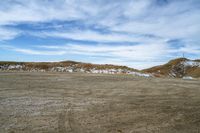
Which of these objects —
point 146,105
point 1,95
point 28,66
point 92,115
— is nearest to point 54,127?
point 92,115

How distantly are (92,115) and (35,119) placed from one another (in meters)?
2.29

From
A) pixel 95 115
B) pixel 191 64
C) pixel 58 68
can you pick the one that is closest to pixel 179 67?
pixel 191 64

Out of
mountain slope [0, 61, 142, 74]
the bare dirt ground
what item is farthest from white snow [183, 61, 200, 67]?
the bare dirt ground

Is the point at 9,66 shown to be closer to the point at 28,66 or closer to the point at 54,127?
the point at 28,66

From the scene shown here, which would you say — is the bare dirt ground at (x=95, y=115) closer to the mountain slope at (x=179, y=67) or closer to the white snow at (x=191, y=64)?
the mountain slope at (x=179, y=67)

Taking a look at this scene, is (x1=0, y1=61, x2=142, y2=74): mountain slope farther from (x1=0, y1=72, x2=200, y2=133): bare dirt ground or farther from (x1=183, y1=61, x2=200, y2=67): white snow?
(x1=0, y1=72, x2=200, y2=133): bare dirt ground

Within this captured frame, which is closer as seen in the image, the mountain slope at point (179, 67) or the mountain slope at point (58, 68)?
the mountain slope at point (58, 68)

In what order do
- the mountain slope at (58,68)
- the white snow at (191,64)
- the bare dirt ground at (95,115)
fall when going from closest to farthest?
the bare dirt ground at (95,115), the mountain slope at (58,68), the white snow at (191,64)

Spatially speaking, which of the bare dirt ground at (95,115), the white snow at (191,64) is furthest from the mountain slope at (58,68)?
the bare dirt ground at (95,115)

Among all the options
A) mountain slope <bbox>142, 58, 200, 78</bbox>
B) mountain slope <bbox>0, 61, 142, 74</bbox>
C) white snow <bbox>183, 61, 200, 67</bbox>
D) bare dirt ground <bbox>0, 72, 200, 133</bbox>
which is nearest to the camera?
bare dirt ground <bbox>0, 72, 200, 133</bbox>

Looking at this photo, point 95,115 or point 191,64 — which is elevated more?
point 191,64

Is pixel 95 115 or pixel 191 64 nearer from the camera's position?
pixel 95 115

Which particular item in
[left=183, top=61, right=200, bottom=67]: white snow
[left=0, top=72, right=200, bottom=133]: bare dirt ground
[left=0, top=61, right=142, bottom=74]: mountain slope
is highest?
[left=183, top=61, right=200, bottom=67]: white snow

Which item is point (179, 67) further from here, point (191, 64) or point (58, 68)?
point (58, 68)
